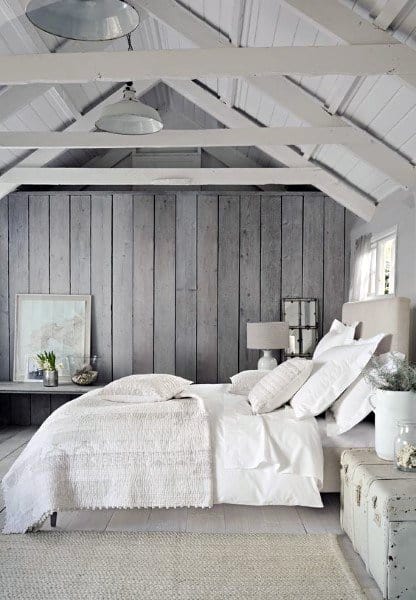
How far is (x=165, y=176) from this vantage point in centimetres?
530

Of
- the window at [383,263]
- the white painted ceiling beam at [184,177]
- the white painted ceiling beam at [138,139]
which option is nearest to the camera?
the white painted ceiling beam at [138,139]

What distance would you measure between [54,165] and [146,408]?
354cm

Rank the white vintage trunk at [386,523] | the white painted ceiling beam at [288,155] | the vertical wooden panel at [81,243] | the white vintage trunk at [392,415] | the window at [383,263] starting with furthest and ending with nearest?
the vertical wooden panel at [81,243], the white painted ceiling beam at [288,155], the window at [383,263], the white vintage trunk at [392,415], the white vintage trunk at [386,523]

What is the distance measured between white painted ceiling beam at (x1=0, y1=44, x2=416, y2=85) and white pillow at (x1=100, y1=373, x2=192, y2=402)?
6.42 feet

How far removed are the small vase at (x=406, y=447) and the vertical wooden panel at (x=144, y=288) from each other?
12.0 feet

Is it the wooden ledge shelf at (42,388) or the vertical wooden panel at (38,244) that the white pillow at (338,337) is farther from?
the vertical wooden panel at (38,244)

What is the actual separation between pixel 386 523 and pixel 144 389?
1927 millimetres

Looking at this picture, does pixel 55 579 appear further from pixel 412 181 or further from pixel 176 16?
pixel 176 16

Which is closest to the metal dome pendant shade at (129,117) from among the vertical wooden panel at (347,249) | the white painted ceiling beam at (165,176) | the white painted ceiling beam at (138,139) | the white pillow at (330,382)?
the white painted ceiling beam at (138,139)

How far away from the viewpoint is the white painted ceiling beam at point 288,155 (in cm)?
506

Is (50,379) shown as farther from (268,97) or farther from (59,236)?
(268,97)

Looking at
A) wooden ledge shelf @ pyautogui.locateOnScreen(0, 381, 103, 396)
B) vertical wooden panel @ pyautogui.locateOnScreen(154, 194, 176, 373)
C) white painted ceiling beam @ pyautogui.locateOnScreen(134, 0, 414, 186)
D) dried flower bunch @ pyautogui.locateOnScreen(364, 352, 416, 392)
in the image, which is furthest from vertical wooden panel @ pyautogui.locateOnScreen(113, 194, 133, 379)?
dried flower bunch @ pyautogui.locateOnScreen(364, 352, 416, 392)

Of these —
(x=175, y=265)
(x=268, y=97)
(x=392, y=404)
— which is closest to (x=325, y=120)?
(x=268, y=97)

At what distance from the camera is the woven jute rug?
251 cm
